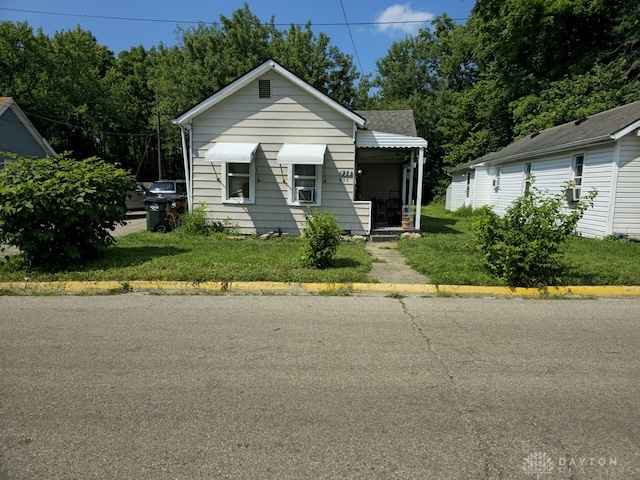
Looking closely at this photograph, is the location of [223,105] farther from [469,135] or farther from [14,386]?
[469,135]

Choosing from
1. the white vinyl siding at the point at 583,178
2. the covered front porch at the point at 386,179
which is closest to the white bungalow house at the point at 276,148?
the covered front porch at the point at 386,179

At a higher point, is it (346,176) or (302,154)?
(302,154)

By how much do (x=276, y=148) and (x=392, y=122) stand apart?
535 cm

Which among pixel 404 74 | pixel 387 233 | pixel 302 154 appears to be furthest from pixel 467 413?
pixel 404 74

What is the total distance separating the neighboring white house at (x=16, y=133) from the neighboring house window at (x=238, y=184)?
1503cm

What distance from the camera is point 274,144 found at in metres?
12.4

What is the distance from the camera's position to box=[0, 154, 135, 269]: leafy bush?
7152 millimetres

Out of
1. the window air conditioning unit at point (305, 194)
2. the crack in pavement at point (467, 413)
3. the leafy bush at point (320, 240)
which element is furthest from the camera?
the window air conditioning unit at point (305, 194)

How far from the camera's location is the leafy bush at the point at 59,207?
7.15 meters

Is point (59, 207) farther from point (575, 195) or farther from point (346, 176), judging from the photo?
point (575, 195)

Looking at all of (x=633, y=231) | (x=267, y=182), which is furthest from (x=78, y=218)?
(x=633, y=231)

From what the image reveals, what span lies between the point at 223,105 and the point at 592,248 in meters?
11.1

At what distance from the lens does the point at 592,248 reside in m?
10.5

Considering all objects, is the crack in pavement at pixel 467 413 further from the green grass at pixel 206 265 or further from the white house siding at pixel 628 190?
the white house siding at pixel 628 190
